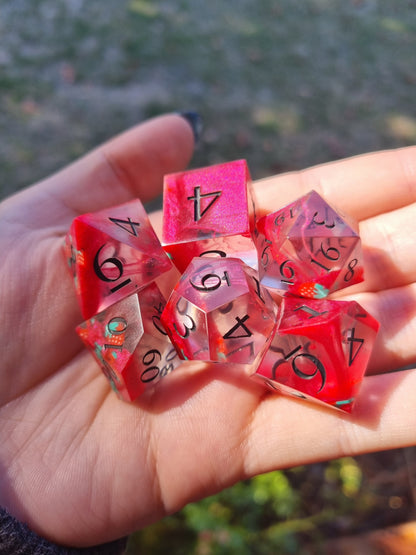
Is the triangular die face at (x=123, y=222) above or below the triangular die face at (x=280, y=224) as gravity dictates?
above

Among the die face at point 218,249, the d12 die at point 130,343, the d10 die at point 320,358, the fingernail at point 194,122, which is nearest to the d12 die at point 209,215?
the die face at point 218,249

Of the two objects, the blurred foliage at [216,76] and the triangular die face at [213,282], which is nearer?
the triangular die face at [213,282]

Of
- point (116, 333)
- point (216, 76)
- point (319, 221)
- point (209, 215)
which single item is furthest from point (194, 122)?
point (216, 76)

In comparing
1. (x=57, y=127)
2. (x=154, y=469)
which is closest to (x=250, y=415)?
(x=154, y=469)

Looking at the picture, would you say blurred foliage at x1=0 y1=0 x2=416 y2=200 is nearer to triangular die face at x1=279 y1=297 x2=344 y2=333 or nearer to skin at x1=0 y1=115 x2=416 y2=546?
skin at x1=0 y1=115 x2=416 y2=546

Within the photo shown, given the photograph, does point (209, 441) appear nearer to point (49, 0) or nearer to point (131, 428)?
point (131, 428)

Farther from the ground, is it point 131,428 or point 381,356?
point 131,428

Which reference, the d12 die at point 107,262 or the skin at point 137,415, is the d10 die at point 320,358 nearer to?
the skin at point 137,415
